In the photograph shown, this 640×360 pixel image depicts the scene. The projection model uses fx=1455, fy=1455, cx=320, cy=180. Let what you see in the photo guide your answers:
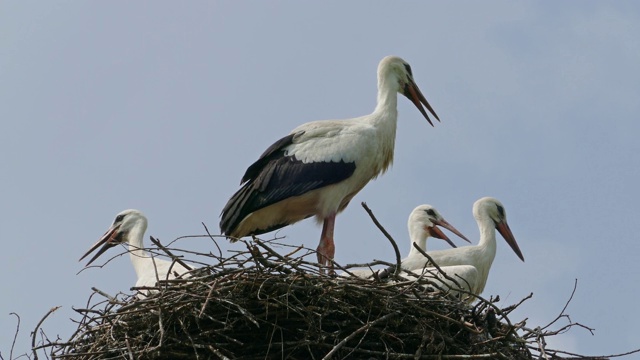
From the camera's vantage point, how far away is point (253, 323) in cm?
727

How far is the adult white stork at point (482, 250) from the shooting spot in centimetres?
990

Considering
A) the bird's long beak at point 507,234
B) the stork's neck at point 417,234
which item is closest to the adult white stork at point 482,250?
the bird's long beak at point 507,234

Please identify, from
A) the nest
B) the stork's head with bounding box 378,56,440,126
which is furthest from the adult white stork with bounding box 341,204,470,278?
the nest

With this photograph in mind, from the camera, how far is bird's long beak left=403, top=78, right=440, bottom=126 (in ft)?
34.7

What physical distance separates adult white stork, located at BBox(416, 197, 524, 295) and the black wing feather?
0.88m

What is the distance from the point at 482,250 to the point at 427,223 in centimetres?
78

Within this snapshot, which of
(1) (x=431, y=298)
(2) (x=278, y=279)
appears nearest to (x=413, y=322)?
(1) (x=431, y=298)

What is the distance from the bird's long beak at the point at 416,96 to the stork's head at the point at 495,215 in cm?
111

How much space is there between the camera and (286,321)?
7.33m

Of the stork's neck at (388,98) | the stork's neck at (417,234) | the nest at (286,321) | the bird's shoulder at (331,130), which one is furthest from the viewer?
the stork's neck at (417,234)

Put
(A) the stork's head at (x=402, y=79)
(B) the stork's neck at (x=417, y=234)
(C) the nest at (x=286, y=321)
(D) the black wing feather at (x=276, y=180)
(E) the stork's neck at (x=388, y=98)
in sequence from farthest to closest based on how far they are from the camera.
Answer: (B) the stork's neck at (x=417, y=234) → (A) the stork's head at (x=402, y=79) → (E) the stork's neck at (x=388, y=98) → (D) the black wing feather at (x=276, y=180) → (C) the nest at (x=286, y=321)

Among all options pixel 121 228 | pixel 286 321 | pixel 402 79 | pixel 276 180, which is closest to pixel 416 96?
pixel 402 79

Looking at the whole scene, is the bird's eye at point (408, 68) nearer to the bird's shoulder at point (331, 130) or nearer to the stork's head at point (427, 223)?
the bird's shoulder at point (331, 130)

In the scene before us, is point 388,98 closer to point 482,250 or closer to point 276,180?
point 276,180
